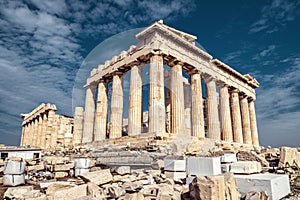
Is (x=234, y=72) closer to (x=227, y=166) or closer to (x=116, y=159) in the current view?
(x=116, y=159)

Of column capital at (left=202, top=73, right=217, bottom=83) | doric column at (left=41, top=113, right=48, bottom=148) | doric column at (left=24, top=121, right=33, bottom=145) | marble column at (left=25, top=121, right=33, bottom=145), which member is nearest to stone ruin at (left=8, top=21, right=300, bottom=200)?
doric column at (left=41, top=113, right=48, bottom=148)

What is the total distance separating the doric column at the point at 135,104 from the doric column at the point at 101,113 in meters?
5.85

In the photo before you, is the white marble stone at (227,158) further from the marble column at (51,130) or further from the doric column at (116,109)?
the marble column at (51,130)

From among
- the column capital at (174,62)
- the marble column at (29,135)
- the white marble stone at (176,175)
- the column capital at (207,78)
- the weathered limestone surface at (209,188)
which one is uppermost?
the column capital at (174,62)

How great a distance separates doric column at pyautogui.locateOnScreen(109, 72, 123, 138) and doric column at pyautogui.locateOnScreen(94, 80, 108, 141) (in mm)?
2704

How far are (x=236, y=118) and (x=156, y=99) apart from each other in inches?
614

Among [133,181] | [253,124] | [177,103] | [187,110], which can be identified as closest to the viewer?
[133,181]

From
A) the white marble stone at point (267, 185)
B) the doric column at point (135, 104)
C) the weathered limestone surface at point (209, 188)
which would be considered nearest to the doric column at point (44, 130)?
the doric column at point (135, 104)

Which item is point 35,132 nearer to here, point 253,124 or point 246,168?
point 253,124

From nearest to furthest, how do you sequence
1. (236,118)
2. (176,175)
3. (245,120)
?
(176,175) → (236,118) → (245,120)

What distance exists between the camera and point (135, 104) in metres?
20.9

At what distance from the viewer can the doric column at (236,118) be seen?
2879cm

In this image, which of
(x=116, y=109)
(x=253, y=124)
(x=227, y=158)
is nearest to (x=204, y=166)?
(x=227, y=158)

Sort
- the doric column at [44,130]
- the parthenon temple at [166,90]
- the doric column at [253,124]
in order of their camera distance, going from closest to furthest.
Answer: the parthenon temple at [166,90] < the doric column at [253,124] < the doric column at [44,130]
